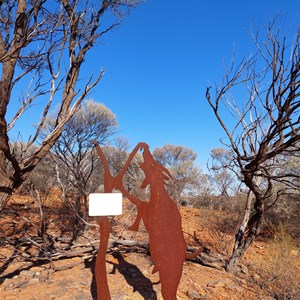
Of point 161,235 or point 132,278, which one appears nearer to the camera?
point 161,235

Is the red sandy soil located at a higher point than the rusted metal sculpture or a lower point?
lower

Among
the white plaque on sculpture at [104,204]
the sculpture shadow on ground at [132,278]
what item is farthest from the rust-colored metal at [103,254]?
the sculpture shadow on ground at [132,278]

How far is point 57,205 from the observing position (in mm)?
9703

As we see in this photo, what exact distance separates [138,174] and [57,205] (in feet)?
26.3

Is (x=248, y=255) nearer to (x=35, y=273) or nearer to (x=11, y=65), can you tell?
(x=35, y=273)

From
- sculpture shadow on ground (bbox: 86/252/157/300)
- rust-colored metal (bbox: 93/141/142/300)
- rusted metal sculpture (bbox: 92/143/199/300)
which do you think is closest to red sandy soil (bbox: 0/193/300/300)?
sculpture shadow on ground (bbox: 86/252/157/300)

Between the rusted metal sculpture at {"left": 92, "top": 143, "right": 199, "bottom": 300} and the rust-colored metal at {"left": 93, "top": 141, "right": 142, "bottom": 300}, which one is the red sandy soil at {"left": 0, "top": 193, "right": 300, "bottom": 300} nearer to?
the rust-colored metal at {"left": 93, "top": 141, "right": 142, "bottom": 300}

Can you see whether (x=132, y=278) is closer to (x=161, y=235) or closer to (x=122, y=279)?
(x=122, y=279)

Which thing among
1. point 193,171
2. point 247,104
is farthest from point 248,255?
point 193,171

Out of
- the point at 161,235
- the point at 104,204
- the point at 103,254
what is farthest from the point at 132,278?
the point at 104,204

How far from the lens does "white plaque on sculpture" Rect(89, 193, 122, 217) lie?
3.09m

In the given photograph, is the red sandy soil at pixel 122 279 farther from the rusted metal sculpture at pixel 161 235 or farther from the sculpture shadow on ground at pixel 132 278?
the rusted metal sculpture at pixel 161 235

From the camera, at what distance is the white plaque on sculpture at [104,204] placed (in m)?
3.09

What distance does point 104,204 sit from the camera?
3.14 m
